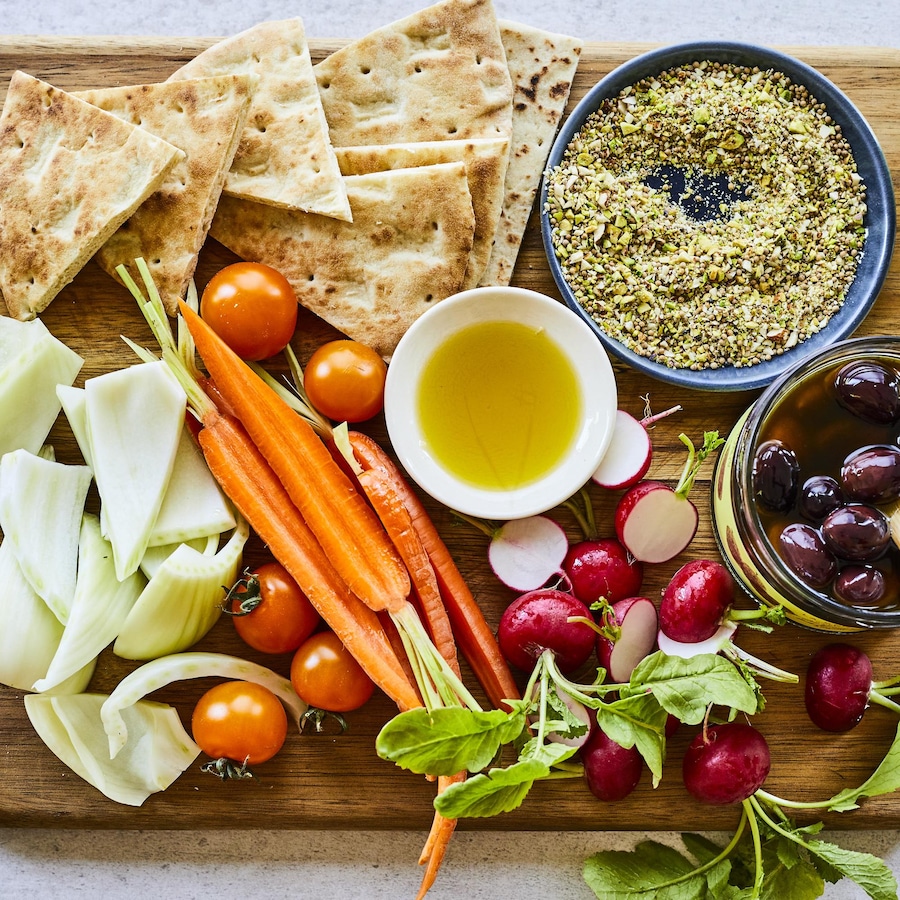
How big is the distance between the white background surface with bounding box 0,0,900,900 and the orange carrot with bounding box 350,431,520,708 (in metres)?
0.45

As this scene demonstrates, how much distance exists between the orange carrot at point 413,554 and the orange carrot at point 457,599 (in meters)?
0.02

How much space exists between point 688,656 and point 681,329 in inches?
25.7

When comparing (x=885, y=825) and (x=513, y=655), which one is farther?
(x=885, y=825)

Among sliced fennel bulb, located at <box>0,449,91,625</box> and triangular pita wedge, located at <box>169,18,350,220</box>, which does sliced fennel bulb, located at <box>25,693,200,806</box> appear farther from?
triangular pita wedge, located at <box>169,18,350,220</box>

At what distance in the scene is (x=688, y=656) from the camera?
168 centimetres

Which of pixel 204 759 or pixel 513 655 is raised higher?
pixel 513 655

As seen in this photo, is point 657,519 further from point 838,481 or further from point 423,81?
point 423,81

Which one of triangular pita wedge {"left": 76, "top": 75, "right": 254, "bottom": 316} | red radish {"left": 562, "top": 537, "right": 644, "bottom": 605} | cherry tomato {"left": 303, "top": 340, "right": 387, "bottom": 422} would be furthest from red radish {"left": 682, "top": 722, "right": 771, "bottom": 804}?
triangular pita wedge {"left": 76, "top": 75, "right": 254, "bottom": 316}

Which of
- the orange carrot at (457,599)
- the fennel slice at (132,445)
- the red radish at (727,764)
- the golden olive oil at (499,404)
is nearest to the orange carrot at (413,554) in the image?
the orange carrot at (457,599)

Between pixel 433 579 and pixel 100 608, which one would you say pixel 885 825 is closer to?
pixel 433 579

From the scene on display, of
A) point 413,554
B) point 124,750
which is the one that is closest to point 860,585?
point 413,554

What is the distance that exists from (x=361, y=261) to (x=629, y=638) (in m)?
0.93

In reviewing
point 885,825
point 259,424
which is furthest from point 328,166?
point 885,825

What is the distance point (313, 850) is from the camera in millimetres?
1975
